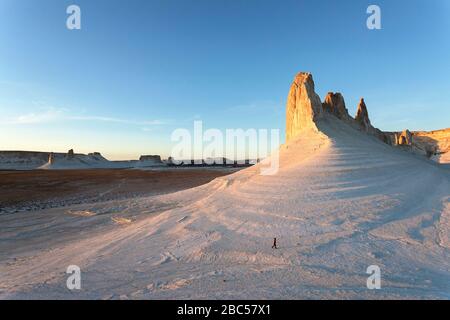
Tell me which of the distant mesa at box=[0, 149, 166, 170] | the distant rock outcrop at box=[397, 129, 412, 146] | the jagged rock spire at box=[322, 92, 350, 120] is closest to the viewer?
the jagged rock spire at box=[322, 92, 350, 120]

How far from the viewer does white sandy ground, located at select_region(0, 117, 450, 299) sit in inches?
209

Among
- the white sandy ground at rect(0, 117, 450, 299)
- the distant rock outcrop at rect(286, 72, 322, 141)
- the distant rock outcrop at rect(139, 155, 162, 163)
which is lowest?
the white sandy ground at rect(0, 117, 450, 299)

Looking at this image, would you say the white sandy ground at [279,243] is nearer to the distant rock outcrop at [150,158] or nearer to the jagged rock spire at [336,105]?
the jagged rock spire at [336,105]

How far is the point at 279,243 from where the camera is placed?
7.54 meters

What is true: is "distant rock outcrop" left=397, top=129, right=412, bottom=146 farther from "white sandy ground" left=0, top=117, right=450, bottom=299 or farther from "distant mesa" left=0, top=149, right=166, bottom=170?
"distant mesa" left=0, top=149, right=166, bottom=170

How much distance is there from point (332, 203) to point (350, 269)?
4.41 meters

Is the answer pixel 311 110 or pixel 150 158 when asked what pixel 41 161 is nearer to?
pixel 150 158

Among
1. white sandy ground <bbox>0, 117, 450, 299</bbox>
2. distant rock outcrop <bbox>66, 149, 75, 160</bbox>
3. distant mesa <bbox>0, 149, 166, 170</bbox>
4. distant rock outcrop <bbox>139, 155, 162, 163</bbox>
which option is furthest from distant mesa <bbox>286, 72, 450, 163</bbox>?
distant rock outcrop <bbox>139, 155, 162, 163</bbox>

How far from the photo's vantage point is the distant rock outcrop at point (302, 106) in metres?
20.2

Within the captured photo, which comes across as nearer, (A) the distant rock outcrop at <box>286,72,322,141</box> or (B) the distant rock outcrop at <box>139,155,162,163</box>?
(A) the distant rock outcrop at <box>286,72,322,141</box>

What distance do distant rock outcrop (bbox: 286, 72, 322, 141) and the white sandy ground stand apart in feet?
18.4

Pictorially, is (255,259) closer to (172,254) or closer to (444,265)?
(172,254)
